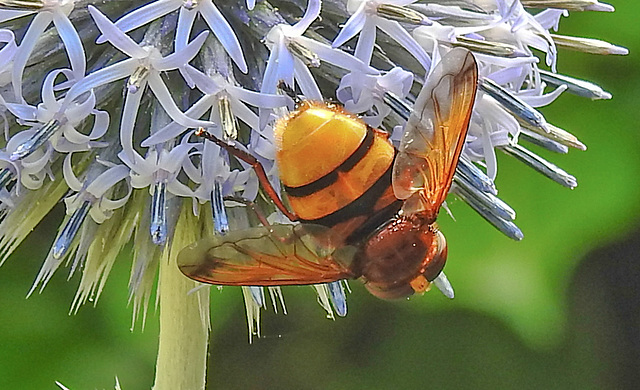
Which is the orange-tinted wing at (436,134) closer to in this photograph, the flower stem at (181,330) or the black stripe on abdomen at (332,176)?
the black stripe on abdomen at (332,176)

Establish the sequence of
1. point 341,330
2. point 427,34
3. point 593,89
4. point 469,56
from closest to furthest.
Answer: point 469,56 < point 427,34 < point 593,89 < point 341,330

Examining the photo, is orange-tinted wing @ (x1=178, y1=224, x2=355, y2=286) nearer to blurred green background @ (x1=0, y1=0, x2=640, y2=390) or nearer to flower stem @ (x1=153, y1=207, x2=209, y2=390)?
flower stem @ (x1=153, y1=207, x2=209, y2=390)

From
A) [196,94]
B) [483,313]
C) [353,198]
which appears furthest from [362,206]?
[483,313]

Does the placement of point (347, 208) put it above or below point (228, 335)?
above

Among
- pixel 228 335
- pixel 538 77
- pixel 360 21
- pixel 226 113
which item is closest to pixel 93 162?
pixel 226 113

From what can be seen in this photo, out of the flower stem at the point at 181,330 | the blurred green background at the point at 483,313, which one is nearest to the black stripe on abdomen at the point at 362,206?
the flower stem at the point at 181,330

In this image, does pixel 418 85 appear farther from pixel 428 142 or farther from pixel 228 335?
pixel 228 335

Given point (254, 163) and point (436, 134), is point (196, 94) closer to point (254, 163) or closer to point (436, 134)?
point (254, 163)
